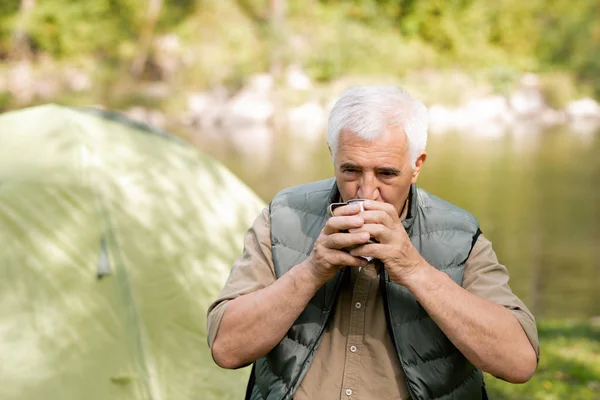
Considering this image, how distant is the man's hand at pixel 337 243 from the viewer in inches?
70.7

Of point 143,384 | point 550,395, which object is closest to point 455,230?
point 143,384

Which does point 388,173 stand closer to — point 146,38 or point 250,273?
point 250,273

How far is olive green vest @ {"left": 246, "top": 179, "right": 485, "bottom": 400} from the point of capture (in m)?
1.99

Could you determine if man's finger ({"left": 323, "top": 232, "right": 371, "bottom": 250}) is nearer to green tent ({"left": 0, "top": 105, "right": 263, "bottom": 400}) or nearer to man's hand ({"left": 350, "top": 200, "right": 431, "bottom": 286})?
man's hand ({"left": 350, "top": 200, "right": 431, "bottom": 286})

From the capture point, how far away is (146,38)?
2836 cm

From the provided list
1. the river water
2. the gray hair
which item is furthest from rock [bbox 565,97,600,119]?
the gray hair

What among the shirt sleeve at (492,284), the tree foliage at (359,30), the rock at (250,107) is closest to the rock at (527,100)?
the tree foliage at (359,30)

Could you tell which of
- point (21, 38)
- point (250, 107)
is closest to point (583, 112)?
point (250, 107)

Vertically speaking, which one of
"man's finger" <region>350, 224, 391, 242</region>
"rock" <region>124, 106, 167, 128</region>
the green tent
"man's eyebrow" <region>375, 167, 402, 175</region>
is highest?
"man's eyebrow" <region>375, 167, 402, 175</region>

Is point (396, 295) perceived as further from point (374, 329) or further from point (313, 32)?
point (313, 32)

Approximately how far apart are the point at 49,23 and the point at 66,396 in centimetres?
2709

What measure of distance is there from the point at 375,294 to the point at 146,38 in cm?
2783

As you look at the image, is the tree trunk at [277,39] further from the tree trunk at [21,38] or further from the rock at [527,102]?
the tree trunk at [21,38]

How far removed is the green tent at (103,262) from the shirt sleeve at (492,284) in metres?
1.57
